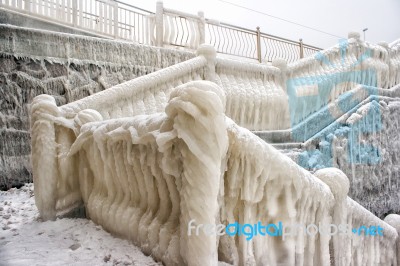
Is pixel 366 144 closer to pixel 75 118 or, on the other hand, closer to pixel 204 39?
pixel 204 39

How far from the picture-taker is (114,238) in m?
2.49

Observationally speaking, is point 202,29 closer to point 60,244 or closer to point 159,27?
point 159,27

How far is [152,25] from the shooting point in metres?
8.08

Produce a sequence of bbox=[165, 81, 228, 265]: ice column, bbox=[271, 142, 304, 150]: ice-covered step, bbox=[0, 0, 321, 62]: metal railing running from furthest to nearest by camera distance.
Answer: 1. bbox=[0, 0, 321, 62]: metal railing
2. bbox=[271, 142, 304, 150]: ice-covered step
3. bbox=[165, 81, 228, 265]: ice column

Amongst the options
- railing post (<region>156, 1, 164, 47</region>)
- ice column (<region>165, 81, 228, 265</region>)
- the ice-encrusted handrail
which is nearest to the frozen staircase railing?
the ice-encrusted handrail

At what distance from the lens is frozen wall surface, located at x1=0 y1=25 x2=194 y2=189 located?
193 inches

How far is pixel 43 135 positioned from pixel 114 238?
1.24 m

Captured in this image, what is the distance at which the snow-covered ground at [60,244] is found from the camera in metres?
2.13

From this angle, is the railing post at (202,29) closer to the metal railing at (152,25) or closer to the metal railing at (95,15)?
the metal railing at (152,25)

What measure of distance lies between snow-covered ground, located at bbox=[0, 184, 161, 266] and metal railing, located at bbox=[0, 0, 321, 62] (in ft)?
16.1

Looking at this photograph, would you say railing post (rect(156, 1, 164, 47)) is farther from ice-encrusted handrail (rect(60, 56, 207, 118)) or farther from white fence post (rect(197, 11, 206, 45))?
ice-encrusted handrail (rect(60, 56, 207, 118))

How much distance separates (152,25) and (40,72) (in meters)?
3.60

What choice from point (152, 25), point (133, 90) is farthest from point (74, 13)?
point (133, 90)

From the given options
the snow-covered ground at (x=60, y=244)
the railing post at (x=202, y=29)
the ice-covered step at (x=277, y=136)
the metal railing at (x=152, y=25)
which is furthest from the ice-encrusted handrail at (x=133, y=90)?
the railing post at (x=202, y=29)
